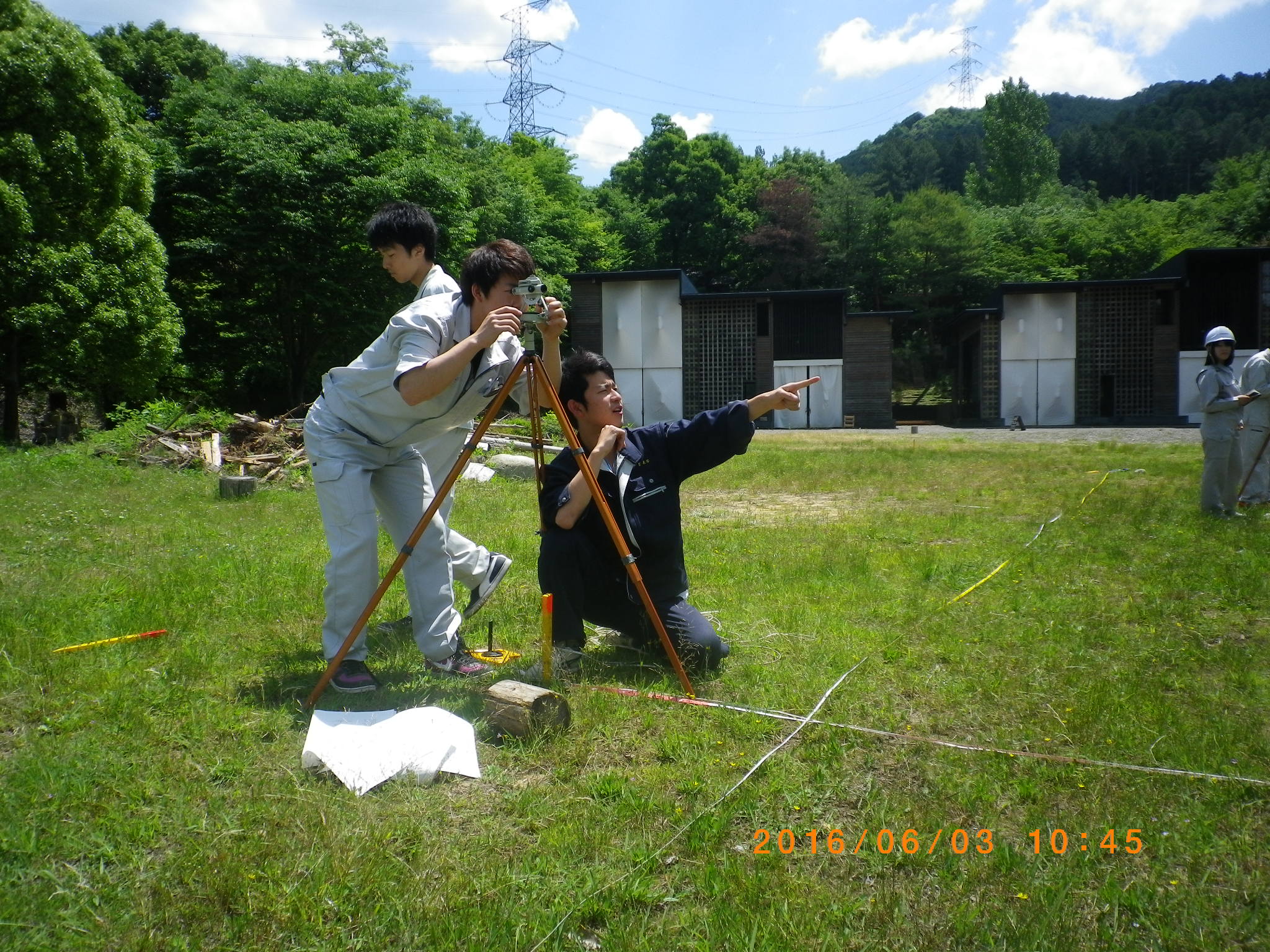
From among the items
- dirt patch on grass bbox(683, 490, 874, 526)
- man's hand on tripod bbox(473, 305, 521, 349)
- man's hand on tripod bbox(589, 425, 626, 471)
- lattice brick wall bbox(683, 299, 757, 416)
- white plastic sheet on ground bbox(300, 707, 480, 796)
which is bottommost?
dirt patch on grass bbox(683, 490, 874, 526)

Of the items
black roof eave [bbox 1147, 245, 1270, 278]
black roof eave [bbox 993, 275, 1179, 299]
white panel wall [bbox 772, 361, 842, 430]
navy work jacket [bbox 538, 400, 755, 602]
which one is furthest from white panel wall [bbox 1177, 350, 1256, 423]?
navy work jacket [bbox 538, 400, 755, 602]

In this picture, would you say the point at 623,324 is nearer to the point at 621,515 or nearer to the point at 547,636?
the point at 621,515

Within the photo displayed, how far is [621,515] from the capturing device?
163 inches

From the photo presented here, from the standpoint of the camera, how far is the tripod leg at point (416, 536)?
373 cm

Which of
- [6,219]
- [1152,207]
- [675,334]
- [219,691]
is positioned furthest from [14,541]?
[1152,207]

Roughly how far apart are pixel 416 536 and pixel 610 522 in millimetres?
838

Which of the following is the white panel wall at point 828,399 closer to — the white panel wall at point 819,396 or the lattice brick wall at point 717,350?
the white panel wall at point 819,396

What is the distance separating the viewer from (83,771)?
301 centimetres

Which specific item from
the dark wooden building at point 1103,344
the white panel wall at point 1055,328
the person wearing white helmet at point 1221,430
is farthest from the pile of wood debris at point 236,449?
the white panel wall at point 1055,328

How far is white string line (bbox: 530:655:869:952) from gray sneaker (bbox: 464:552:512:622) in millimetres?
1933

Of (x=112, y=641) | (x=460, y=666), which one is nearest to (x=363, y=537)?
(x=460, y=666)

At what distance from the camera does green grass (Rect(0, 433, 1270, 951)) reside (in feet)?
7.51

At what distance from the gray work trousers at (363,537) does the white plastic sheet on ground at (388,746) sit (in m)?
0.56

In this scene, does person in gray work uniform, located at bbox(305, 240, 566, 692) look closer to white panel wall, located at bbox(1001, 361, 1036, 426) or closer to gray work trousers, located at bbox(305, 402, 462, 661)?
gray work trousers, located at bbox(305, 402, 462, 661)
